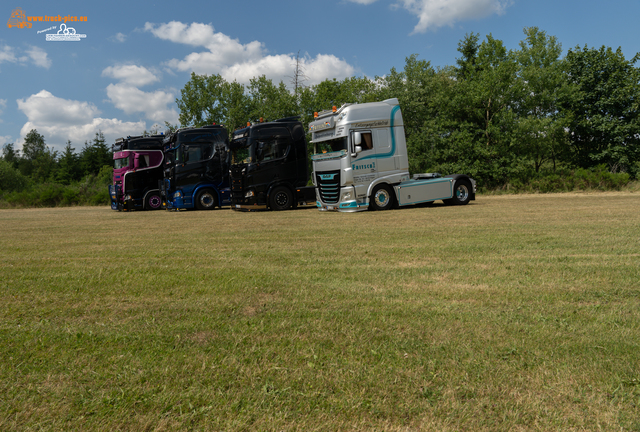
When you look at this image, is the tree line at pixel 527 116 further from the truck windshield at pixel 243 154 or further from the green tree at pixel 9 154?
the green tree at pixel 9 154

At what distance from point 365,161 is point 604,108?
85.9 feet

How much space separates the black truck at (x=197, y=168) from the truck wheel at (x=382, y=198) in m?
7.62

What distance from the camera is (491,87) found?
3127 cm

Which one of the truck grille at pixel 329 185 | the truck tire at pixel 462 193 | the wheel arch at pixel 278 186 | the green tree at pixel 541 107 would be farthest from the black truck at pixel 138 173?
the green tree at pixel 541 107

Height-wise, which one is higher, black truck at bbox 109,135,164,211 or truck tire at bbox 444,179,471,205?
black truck at bbox 109,135,164,211

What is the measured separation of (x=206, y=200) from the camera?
68.2ft

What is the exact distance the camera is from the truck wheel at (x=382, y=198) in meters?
16.0

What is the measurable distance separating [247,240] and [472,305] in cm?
561

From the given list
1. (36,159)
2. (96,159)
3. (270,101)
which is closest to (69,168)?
(96,159)

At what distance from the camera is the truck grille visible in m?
→ 16.2

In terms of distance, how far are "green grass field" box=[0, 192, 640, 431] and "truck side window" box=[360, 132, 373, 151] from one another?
31.9 ft

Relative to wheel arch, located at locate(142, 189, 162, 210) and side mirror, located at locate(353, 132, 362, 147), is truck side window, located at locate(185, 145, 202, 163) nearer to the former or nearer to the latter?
wheel arch, located at locate(142, 189, 162, 210)

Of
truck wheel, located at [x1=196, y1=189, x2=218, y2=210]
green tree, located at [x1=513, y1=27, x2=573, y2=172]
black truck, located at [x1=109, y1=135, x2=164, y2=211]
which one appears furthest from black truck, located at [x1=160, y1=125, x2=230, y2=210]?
green tree, located at [x1=513, y1=27, x2=573, y2=172]

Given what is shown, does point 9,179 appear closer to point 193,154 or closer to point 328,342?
point 193,154
